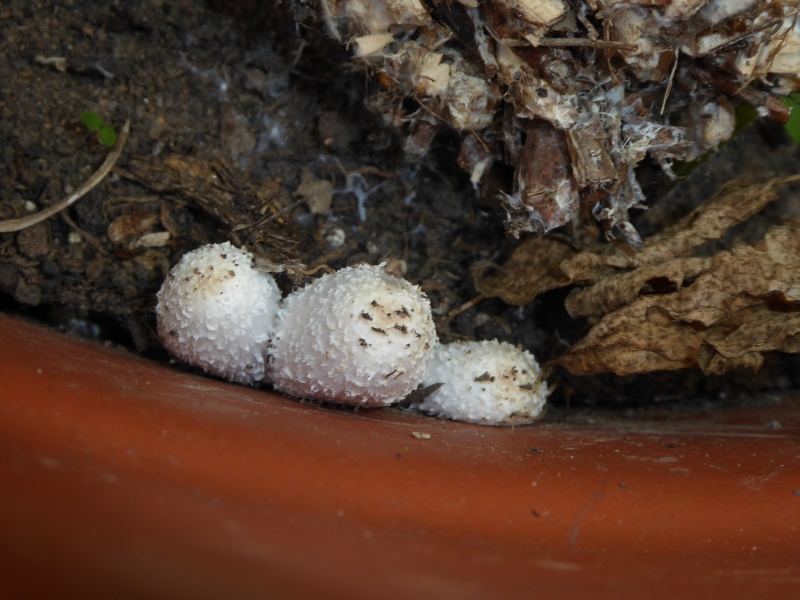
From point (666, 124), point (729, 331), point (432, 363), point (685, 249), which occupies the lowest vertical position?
point (432, 363)

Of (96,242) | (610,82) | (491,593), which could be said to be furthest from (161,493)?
(610,82)

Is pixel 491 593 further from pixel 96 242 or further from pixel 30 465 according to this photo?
pixel 96 242

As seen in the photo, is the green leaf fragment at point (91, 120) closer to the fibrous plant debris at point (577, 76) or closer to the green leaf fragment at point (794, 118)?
the fibrous plant debris at point (577, 76)

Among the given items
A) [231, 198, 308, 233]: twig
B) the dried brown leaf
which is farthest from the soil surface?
the dried brown leaf

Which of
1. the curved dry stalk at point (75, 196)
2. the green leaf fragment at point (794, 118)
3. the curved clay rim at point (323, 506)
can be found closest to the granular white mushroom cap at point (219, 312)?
the curved clay rim at point (323, 506)

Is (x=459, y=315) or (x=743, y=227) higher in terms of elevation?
(x=743, y=227)

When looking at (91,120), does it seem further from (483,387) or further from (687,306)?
(687,306)

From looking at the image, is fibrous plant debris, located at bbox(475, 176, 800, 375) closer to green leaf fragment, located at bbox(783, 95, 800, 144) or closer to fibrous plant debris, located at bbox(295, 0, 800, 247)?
fibrous plant debris, located at bbox(295, 0, 800, 247)
